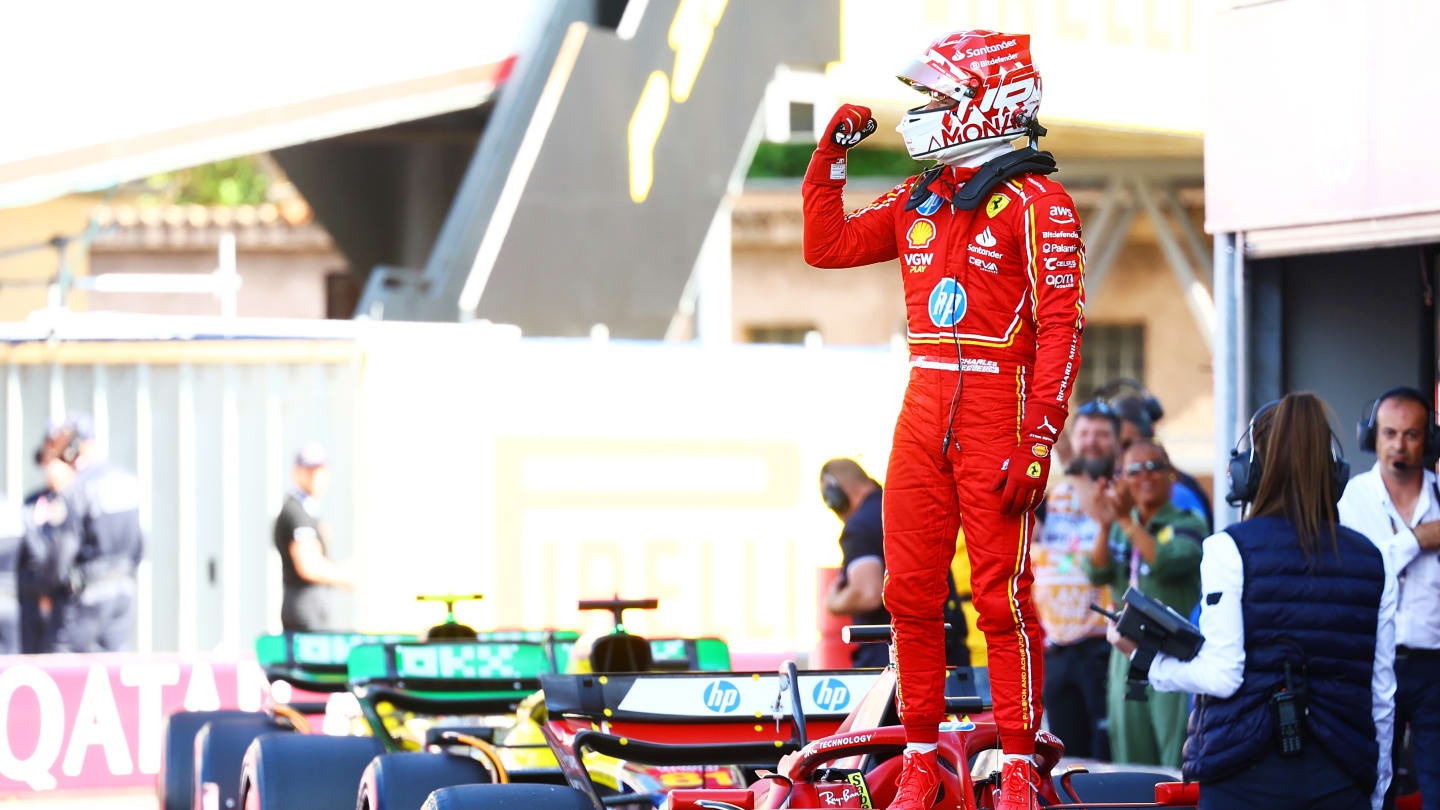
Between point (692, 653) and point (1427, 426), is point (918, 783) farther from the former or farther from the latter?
point (692, 653)

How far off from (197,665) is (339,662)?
2.98 m

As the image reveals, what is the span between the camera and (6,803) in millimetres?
10188

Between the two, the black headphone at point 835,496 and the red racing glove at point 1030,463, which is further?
the black headphone at point 835,496

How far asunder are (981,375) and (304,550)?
7.44 meters

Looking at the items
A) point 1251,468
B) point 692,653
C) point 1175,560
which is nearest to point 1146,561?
point 1175,560

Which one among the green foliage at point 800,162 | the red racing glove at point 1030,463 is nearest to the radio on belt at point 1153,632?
the red racing glove at point 1030,463

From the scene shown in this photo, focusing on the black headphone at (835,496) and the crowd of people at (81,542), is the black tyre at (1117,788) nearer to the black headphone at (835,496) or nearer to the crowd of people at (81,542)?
the black headphone at (835,496)

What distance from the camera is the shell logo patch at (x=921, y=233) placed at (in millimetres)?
4652

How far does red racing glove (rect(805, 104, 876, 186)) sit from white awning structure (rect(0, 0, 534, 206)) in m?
11.4

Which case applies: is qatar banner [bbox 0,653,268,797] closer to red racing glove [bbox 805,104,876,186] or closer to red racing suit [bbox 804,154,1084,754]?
red racing glove [bbox 805,104,876,186]

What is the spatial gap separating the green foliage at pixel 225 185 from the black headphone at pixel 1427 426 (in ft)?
98.2

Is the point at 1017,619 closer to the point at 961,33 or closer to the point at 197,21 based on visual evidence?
the point at 961,33

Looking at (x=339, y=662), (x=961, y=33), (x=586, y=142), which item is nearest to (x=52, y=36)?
(x=586, y=142)

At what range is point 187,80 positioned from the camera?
50.6ft
